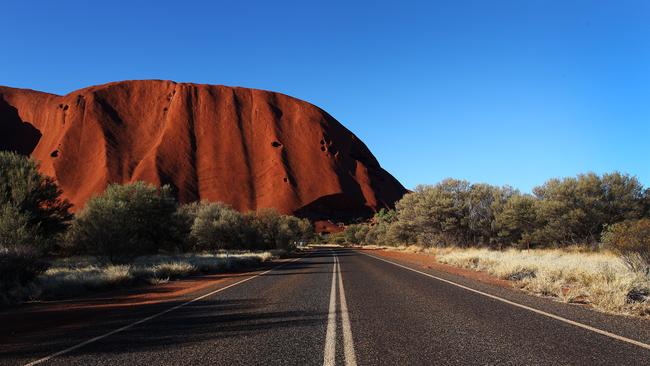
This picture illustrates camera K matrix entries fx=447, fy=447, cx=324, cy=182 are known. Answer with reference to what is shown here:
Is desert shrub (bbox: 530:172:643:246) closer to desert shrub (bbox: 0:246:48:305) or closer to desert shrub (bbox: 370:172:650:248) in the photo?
desert shrub (bbox: 370:172:650:248)

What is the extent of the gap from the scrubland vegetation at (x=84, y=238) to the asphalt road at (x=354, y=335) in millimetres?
5804

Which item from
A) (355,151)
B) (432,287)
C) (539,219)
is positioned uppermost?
(355,151)

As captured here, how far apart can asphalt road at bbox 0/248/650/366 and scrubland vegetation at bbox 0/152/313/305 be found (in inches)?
228

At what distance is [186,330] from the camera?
7.00 meters

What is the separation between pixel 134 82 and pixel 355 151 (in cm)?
6180

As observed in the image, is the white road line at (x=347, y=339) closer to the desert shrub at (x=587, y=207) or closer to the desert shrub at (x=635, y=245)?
the desert shrub at (x=635, y=245)

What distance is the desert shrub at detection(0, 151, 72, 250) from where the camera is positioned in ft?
64.7

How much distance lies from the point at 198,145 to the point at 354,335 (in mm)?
102598

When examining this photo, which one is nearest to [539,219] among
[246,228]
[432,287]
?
[432,287]

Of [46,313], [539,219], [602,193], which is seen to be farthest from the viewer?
[539,219]

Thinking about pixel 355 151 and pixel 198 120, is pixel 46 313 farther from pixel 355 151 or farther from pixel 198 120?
pixel 355 151

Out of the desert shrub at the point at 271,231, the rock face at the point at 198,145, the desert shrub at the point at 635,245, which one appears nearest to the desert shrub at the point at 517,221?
the desert shrub at the point at 635,245

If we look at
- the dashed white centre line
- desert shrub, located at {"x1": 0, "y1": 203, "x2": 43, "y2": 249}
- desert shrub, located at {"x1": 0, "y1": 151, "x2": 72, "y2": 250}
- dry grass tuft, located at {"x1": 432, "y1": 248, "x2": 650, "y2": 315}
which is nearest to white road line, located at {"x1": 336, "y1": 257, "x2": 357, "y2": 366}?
the dashed white centre line

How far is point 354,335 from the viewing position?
6379 millimetres
